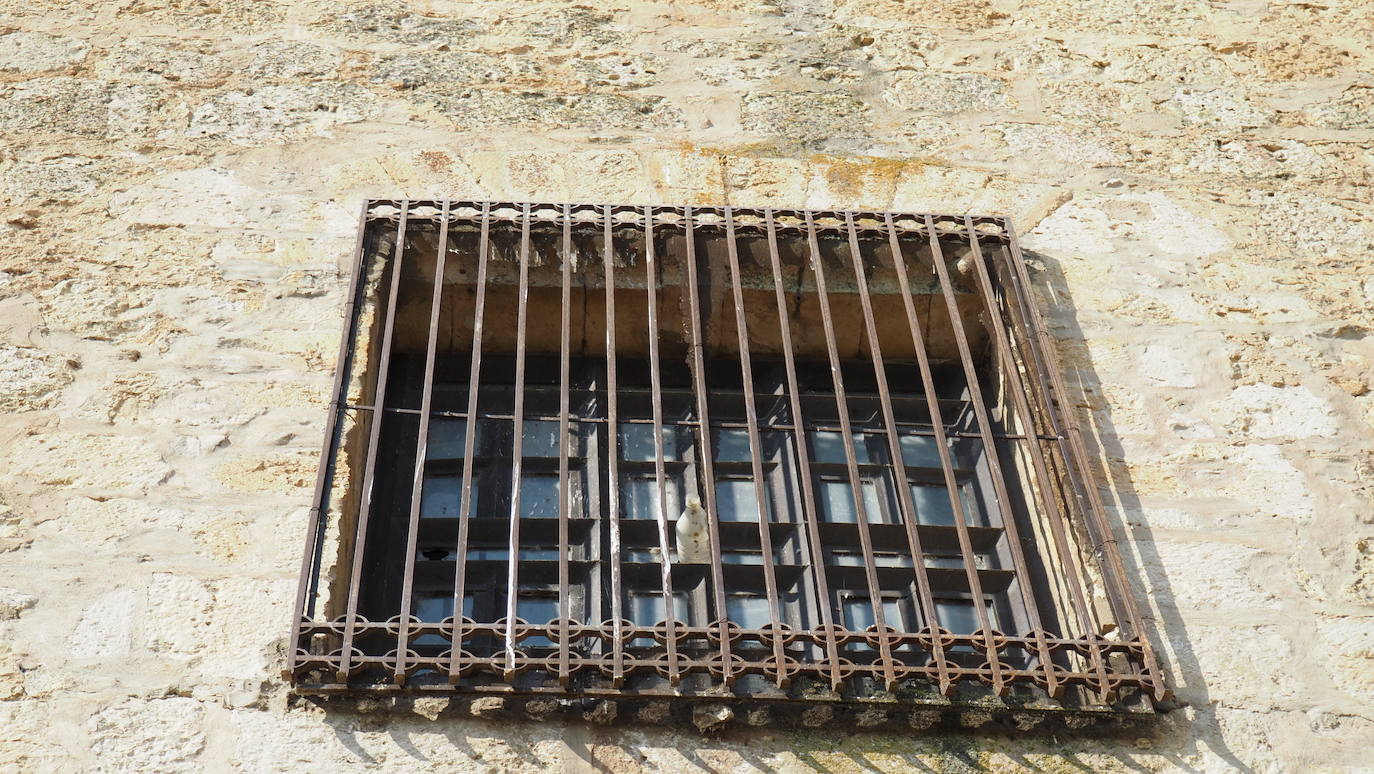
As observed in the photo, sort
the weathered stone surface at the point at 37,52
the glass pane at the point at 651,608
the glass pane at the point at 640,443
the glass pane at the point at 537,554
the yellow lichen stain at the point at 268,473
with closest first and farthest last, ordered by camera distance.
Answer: the yellow lichen stain at the point at 268,473
the glass pane at the point at 651,608
the glass pane at the point at 537,554
the glass pane at the point at 640,443
the weathered stone surface at the point at 37,52

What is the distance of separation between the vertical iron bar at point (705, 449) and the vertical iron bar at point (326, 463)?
669 mm

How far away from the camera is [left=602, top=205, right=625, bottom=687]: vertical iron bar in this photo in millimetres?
2266

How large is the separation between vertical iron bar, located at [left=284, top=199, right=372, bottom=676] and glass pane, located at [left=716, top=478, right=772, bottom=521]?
80 centimetres

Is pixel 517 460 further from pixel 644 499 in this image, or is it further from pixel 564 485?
pixel 644 499

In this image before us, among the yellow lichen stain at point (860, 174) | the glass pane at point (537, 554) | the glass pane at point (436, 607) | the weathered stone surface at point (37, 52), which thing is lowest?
the glass pane at point (436, 607)

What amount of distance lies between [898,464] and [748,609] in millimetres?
399

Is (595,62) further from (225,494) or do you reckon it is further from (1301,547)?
(1301,547)

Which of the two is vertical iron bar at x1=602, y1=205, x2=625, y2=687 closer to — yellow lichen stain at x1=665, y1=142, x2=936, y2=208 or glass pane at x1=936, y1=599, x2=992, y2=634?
yellow lichen stain at x1=665, y1=142, x2=936, y2=208

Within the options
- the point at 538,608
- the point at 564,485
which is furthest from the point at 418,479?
the point at 538,608

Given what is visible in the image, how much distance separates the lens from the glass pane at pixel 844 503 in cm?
294

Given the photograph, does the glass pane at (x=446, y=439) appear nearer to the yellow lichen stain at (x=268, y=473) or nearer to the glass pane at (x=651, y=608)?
the yellow lichen stain at (x=268, y=473)

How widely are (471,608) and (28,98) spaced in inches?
71.5

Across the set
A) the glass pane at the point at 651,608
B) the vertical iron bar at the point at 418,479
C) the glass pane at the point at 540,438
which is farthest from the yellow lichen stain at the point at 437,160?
the glass pane at the point at 651,608

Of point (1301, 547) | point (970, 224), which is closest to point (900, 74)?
point (970, 224)
